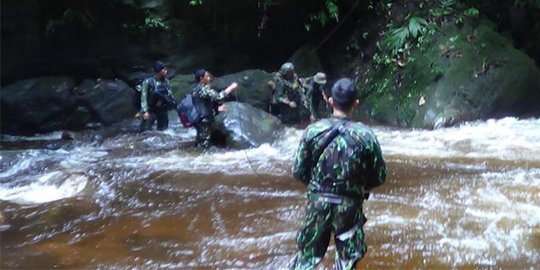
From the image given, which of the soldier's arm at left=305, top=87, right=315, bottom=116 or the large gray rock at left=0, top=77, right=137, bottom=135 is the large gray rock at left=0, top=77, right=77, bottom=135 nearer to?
the large gray rock at left=0, top=77, right=137, bottom=135

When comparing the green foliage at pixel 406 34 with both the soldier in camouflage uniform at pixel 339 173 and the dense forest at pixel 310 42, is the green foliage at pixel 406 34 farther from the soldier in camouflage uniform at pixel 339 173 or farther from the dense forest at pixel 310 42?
the soldier in camouflage uniform at pixel 339 173

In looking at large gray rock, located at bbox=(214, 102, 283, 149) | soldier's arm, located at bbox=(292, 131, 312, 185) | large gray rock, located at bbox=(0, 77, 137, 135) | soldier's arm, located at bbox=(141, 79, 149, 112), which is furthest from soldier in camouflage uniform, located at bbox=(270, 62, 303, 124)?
soldier's arm, located at bbox=(292, 131, 312, 185)

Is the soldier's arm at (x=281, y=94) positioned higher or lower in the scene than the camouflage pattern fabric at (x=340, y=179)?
higher

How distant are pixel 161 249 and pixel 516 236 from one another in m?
3.37

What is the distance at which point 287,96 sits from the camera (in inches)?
503

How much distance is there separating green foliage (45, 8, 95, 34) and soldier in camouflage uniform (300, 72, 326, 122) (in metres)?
5.22

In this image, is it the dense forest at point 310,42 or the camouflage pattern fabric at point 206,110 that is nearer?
the camouflage pattern fabric at point 206,110

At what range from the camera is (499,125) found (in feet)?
38.8

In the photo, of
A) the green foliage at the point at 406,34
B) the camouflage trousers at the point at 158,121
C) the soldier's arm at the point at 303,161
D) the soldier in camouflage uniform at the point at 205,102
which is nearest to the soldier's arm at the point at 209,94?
the soldier in camouflage uniform at the point at 205,102

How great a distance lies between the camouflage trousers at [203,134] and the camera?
10547 mm

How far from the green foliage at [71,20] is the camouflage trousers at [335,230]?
11126 mm

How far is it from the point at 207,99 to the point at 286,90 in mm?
2811

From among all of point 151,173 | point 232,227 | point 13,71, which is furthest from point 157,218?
point 13,71

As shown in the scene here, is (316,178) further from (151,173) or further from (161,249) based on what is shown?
(151,173)
